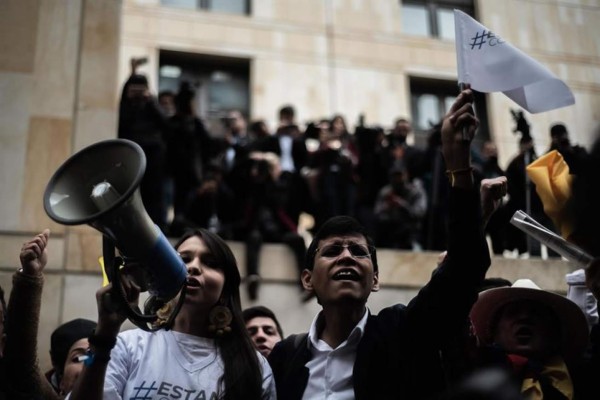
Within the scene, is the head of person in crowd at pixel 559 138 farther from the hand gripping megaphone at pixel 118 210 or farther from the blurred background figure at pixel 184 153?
the hand gripping megaphone at pixel 118 210

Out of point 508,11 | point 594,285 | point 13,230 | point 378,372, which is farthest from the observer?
point 508,11

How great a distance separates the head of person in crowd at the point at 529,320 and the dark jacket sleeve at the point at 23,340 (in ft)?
6.98

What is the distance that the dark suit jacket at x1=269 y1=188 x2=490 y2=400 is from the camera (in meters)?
3.24

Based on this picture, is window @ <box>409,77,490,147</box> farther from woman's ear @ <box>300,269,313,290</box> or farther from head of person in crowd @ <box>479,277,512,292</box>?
woman's ear @ <box>300,269,313,290</box>

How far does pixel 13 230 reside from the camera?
6.85m

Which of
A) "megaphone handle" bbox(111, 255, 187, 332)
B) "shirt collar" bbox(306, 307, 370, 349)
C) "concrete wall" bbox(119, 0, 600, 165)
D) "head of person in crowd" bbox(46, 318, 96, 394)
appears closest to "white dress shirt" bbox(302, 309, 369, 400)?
"shirt collar" bbox(306, 307, 370, 349)

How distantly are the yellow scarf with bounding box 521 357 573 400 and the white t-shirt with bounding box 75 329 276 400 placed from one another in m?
1.14

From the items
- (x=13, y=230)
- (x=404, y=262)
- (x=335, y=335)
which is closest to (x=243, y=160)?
(x=404, y=262)

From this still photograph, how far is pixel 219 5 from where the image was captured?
16688mm

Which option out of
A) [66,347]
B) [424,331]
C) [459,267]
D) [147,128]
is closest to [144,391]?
[424,331]

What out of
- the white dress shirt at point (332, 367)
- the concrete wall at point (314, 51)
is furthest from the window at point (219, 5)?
the white dress shirt at point (332, 367)

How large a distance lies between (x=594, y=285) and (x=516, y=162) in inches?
216

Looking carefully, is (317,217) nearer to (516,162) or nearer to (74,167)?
(516,162)

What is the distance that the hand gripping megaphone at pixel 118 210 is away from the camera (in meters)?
3.10
